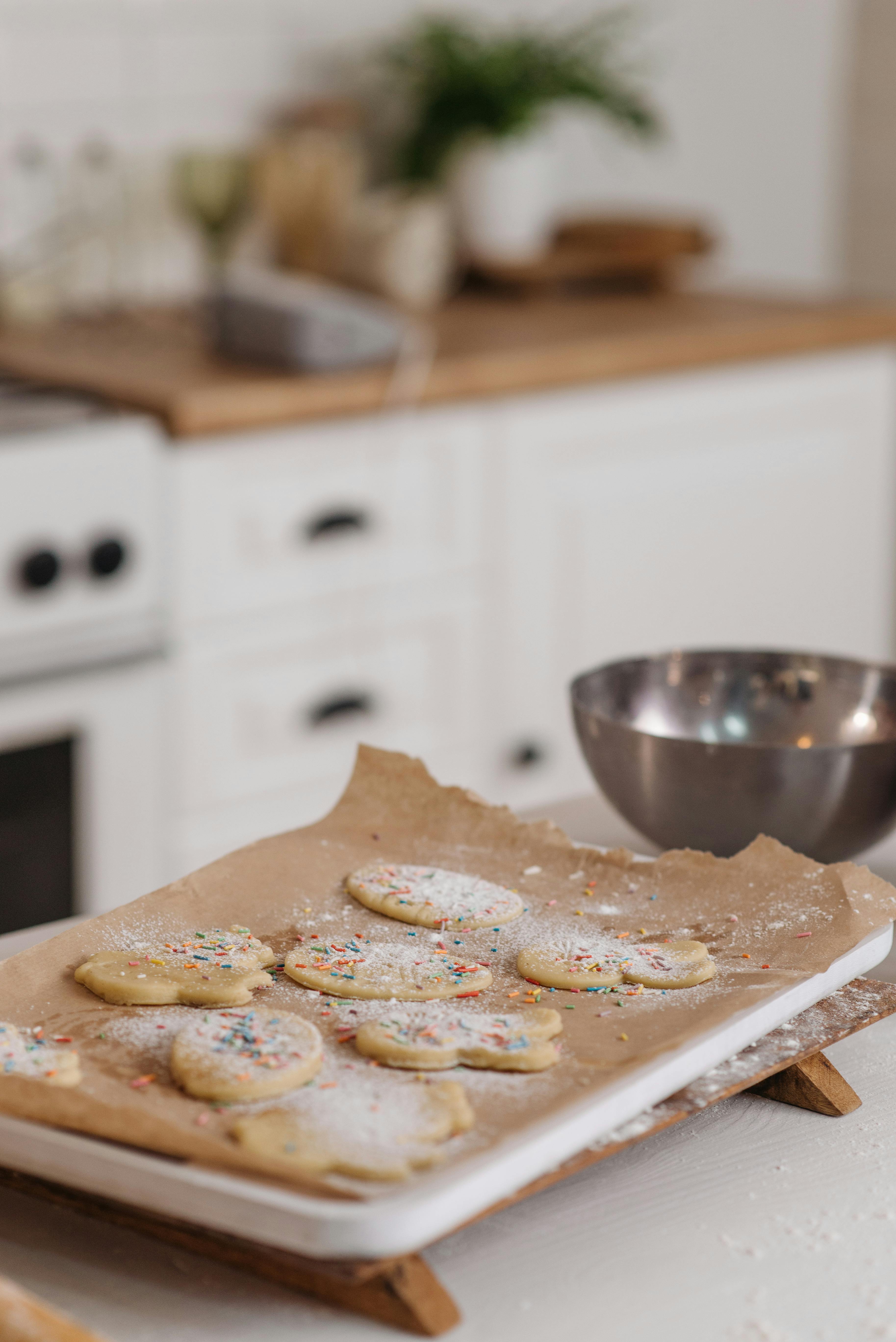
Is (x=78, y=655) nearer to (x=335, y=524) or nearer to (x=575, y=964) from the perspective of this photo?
(x=335, y=524)

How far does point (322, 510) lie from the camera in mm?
1979

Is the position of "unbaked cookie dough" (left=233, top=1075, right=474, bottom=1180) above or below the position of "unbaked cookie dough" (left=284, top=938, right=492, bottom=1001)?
above

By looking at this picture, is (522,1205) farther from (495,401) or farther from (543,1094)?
(495,401)

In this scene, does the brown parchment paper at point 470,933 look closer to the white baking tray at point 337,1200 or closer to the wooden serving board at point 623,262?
the white baking tray at point 337,1200

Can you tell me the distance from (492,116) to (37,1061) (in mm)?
2189

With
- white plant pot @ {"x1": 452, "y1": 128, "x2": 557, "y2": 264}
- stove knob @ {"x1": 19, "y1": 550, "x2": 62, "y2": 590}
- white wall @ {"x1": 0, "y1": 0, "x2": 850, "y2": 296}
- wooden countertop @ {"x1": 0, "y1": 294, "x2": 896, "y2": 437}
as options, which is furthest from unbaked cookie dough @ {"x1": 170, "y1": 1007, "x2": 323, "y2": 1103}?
white plant pot @ {"x1": 452, "y1": 128, "x2": 557, "y2": 264}

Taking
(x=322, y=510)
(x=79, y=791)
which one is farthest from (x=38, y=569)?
(x=322, y=510)

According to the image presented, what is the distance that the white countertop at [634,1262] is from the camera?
0.59 m

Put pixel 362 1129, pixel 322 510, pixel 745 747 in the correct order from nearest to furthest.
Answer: pixel 362 1129
pixel 745 747
pixel 322 510

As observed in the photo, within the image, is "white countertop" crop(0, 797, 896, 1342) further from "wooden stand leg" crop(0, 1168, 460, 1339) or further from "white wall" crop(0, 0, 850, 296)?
"white wall" crop(0, 0, 850, 296)

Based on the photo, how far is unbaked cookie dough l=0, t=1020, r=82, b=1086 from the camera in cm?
63

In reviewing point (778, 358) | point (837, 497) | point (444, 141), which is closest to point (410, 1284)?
point (778, 358)

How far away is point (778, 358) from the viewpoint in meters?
2.37

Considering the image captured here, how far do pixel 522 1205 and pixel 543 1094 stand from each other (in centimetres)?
6
